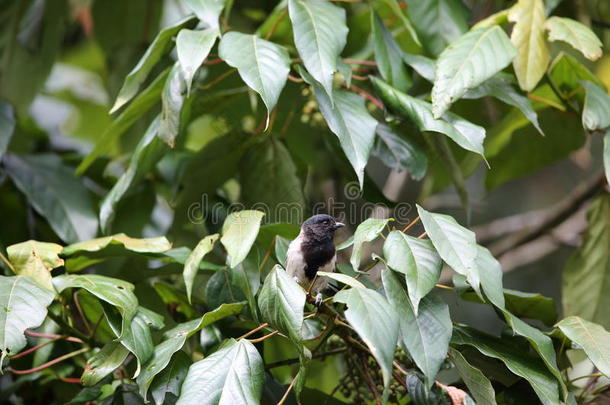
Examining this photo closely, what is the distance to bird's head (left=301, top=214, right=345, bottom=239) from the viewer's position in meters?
2.21

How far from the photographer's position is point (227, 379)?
1695 millimetres

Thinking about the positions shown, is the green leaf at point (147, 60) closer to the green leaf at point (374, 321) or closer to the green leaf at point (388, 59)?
the green leaf at point (388, 59)

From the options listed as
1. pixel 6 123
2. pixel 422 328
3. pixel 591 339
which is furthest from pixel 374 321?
pixel 6 123

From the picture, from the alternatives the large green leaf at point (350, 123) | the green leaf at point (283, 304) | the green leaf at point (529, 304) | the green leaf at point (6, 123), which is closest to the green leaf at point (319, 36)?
the large green leaf at point (350, 123)

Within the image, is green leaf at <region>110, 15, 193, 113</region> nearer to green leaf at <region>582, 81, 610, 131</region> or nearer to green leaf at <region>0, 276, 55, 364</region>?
green leaf at <region>0, 276, 55, 364</region>

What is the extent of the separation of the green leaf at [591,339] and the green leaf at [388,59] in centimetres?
90

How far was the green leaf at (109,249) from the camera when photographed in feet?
6.83

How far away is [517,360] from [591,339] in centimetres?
19

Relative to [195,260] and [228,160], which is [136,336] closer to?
[195,260]

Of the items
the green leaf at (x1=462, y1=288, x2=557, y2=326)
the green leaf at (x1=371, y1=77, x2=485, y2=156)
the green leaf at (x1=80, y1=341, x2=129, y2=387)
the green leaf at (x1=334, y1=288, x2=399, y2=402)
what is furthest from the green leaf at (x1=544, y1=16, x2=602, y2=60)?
the green leaf at (x1=80, y1=341, x2=129, y2=387)

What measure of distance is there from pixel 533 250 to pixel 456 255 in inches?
97.0

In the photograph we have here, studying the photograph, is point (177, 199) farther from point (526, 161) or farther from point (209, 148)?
point (526, 161)

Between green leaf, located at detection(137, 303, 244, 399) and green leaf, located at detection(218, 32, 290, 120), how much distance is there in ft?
1.76

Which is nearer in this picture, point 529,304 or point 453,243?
point 453,243
